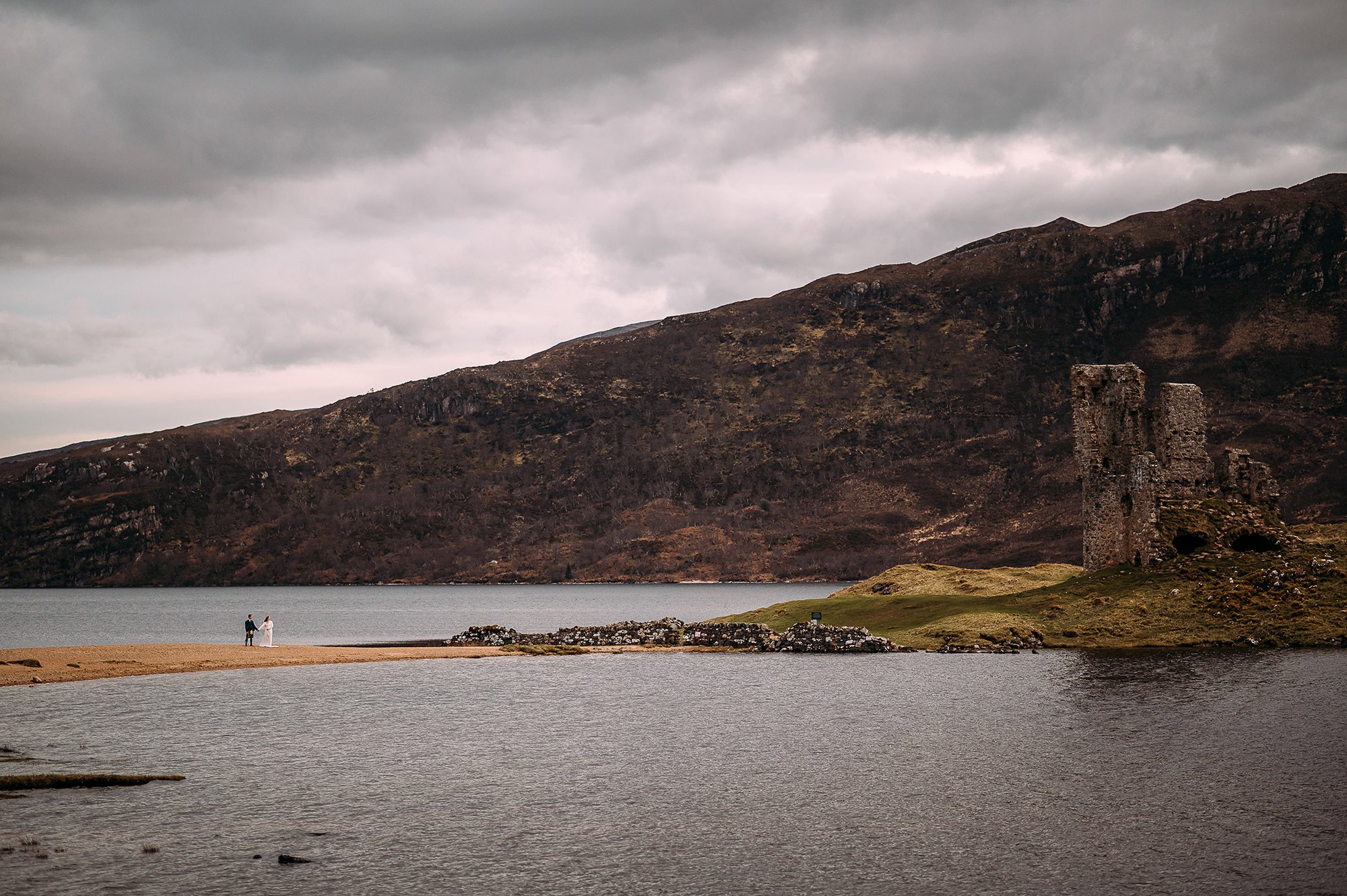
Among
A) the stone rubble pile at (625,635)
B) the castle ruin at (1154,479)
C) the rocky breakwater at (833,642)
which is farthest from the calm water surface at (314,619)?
the castle ruin at (1154,479)

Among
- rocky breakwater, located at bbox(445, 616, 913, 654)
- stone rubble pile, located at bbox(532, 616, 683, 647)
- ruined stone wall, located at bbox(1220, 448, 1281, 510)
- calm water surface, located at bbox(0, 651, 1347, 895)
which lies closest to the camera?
calm water surface, located at bbox(0, 651, 1347, 895)

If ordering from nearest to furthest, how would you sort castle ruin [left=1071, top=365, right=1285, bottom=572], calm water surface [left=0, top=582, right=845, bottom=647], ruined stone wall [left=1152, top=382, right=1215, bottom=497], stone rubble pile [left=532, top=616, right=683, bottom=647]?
castle ruin [left=1071, top=365, right=1285, bottom=572], ruined stone wall [left=1152, top=382, right=1215, bottom=497], stone rubble pile [left=532, top=616, right=683, bottom=647], calm water surface [left=0, top=582, right=845, bottom=647]

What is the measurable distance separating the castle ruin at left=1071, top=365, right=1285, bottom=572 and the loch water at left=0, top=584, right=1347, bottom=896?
1344 centimetres

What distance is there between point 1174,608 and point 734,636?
24.4 m

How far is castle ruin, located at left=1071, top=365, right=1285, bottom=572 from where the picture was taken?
2382 inches

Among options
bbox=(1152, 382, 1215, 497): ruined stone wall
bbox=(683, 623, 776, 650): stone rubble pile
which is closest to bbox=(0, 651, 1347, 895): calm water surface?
bbox=(1152, 382, 1215, 497): ruined stone wall

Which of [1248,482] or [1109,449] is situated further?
[1109,449]

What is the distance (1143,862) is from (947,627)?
1734 inches

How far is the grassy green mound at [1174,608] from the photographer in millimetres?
54562

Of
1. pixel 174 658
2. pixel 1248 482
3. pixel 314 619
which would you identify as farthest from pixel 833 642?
pixel 314 619

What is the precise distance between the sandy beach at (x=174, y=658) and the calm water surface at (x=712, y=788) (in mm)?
5407

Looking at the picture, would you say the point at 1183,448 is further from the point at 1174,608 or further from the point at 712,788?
the point at 712,788

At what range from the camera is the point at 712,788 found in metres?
27.5

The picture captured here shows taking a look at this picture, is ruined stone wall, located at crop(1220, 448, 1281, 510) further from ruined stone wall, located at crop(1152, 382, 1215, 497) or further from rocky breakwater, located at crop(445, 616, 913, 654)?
rocky breakwater, located at crop(445, 616, 913, 654)
